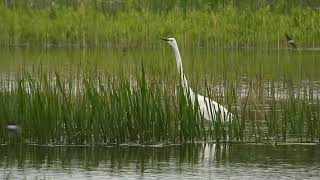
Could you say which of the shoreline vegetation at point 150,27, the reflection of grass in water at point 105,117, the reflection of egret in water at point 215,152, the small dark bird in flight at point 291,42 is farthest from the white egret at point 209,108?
the shoreline vegetation at point 150,27

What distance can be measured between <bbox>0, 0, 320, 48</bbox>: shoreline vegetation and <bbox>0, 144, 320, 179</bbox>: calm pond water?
59.4 ft

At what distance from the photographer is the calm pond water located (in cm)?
1105

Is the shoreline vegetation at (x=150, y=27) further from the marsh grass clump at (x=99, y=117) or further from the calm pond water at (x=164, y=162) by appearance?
the calm pond water at (x=164, y=162)

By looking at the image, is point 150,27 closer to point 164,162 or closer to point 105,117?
A: point 105,117

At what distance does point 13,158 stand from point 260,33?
20.4 metres

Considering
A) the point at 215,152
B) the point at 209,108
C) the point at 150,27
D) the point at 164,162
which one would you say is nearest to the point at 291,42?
the point at 150,27

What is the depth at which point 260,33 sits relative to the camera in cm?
3169

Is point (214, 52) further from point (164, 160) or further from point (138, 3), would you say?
point (164, 160)

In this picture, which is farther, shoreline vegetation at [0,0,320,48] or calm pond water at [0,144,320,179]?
shoreline vegetation at [0,0,320,48]

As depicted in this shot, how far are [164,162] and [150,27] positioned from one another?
801 inches

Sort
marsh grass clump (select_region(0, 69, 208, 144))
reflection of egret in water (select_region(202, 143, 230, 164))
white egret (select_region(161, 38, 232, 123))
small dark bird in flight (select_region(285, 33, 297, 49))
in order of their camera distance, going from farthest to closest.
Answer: small dark bird in flight (select_region(285, 33, 297, 49)), white egret (select_region(161, 38, 232, 123)), marsh grass clump (select_region(0, 69, 208, 144)), reflection of egret in water (select_region(202, 143, 230, 164))

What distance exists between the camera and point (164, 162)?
466 inches

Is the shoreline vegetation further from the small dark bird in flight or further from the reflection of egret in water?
the reflection of egret in water

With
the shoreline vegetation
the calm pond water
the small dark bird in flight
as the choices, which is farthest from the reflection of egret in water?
the shoreline vegetation
